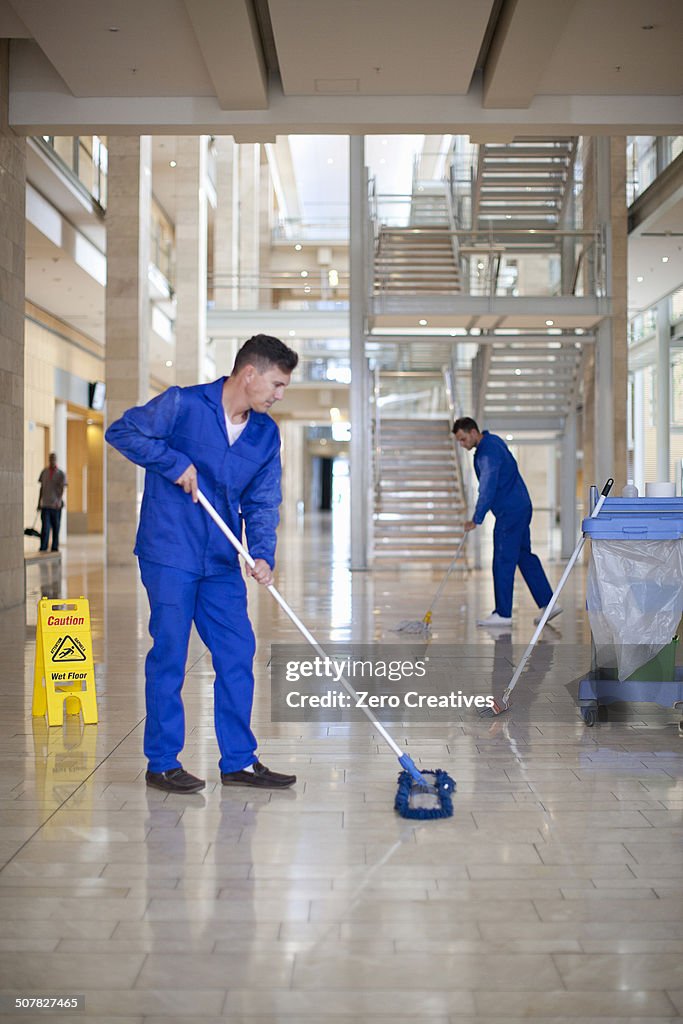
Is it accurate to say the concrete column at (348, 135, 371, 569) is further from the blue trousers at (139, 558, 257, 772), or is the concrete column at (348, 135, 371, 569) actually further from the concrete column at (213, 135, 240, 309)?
Answer: the blue trousers at (139, 558, 257, 772)

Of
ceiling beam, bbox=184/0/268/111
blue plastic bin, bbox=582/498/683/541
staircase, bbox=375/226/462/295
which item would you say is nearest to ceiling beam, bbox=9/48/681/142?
ceiling beam, bbox=184/0/268/111

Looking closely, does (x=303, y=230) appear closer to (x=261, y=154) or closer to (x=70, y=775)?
(x=261, y=154)

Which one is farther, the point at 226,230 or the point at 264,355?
the point at 226,230

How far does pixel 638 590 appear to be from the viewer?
4.80m

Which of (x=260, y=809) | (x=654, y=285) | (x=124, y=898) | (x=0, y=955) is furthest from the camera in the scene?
(x=654, y=285)

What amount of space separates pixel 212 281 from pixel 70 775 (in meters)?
21.5

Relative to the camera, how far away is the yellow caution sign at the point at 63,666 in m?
4.88

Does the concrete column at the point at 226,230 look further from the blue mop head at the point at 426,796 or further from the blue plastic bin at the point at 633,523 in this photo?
the blue mop head at the point at 426,796

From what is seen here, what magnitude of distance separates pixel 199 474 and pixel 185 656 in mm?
629

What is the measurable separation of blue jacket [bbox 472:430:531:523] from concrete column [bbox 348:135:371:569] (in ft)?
18.5

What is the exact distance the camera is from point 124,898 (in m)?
2.73

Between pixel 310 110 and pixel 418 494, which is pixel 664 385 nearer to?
pixel 418 494

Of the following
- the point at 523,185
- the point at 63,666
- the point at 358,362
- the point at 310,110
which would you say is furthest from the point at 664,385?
the point at 63,666

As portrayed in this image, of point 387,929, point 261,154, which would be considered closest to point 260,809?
point 387,929
